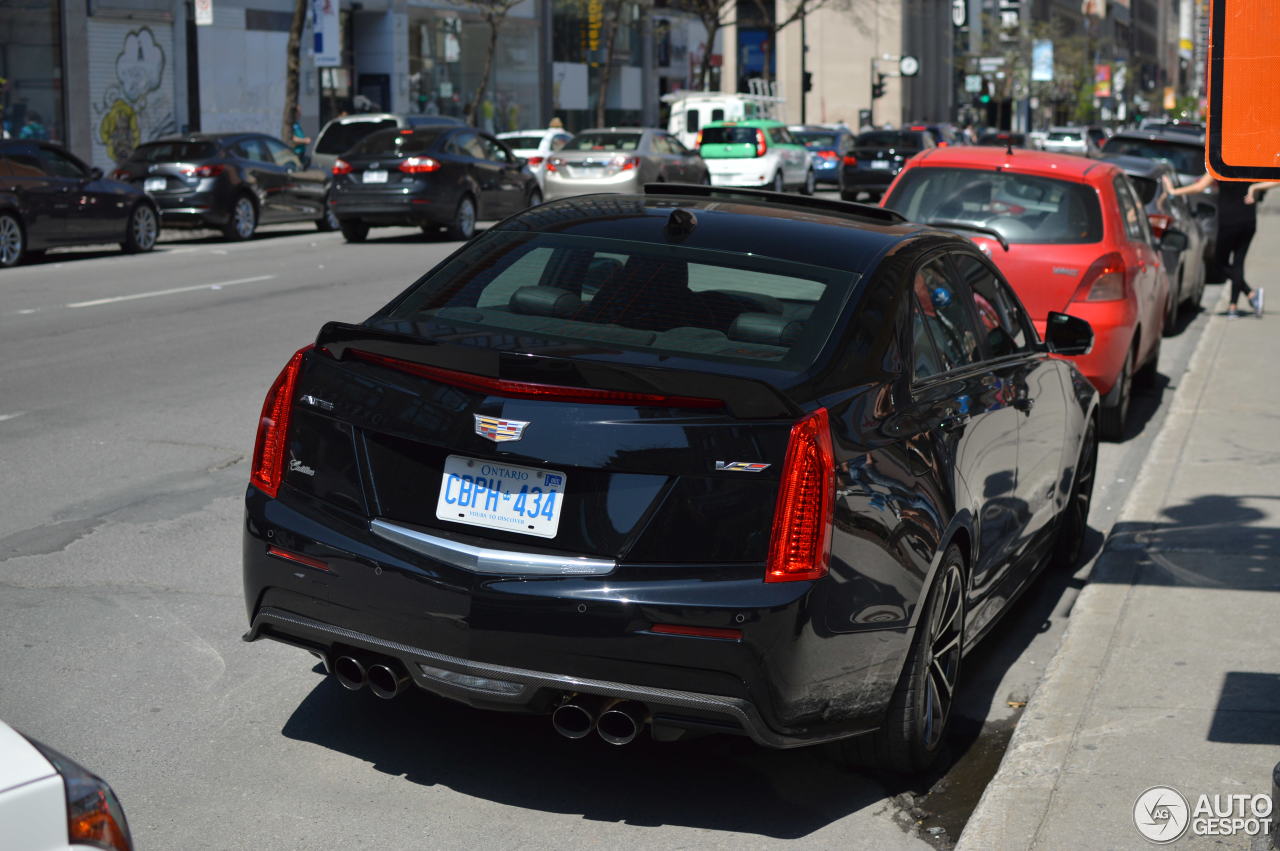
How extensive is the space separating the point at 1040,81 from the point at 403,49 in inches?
3014

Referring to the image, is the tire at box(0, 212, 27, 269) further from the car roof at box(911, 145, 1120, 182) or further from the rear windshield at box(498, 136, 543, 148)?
the rear windshield at box(498, 136, 543, 148)

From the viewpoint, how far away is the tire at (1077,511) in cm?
714

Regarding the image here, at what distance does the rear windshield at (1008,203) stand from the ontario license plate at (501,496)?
6878 millimetres

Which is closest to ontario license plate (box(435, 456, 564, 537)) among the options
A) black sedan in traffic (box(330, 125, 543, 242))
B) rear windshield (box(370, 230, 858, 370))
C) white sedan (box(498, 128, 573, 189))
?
rear windshield (box(370, 230, 858, 370))

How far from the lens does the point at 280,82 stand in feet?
128

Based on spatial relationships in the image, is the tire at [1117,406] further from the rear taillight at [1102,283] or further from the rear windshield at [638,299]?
the rear windshield at [638,299]

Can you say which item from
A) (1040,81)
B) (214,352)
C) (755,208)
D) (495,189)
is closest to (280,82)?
(495,189)

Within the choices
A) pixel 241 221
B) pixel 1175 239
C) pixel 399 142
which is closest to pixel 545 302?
pixel 1175 239

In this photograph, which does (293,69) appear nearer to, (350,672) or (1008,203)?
(1008,203)

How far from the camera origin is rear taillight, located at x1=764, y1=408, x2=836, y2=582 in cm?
408

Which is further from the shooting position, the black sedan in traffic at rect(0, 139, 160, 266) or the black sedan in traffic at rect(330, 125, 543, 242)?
the black sedan in traffic at rect(330, 125, 543, 242)

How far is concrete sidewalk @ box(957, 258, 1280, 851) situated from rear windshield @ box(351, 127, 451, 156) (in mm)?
16289

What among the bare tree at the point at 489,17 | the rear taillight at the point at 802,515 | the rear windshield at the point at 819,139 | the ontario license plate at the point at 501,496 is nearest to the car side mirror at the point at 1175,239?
the rear taillight at the point at 802,515

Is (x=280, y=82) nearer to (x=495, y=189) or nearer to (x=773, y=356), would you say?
(x=495, y=189)
